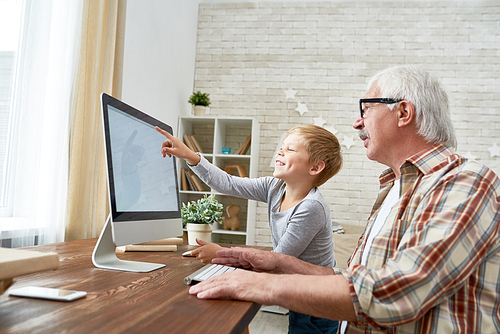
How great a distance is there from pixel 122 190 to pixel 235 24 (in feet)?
11.6

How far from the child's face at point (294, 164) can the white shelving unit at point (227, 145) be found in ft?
6.70

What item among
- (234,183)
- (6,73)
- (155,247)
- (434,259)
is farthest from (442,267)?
(6,73)

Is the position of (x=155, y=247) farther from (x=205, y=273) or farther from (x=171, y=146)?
(x=205, y=273)

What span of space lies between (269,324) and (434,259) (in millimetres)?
2399

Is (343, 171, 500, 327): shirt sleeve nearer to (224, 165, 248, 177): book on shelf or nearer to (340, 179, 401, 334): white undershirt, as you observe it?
(340, 179, 401, 334): white undershirt

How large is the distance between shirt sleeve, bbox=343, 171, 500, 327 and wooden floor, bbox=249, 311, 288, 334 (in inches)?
84.0

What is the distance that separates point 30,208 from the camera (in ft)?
6.16

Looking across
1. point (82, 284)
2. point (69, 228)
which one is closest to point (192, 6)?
point (69, 228)

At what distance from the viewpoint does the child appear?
4.65 feet

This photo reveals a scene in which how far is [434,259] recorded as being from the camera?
0.73 m

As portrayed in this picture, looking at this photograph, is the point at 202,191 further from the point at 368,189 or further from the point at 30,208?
the point at 30,208

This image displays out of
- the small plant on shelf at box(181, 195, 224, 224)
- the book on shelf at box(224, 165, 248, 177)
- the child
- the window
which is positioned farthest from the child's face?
the book on shelf at box(224, 165, 248, 177)

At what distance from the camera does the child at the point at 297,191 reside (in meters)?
1.42

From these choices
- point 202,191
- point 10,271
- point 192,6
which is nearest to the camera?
point 10,271
